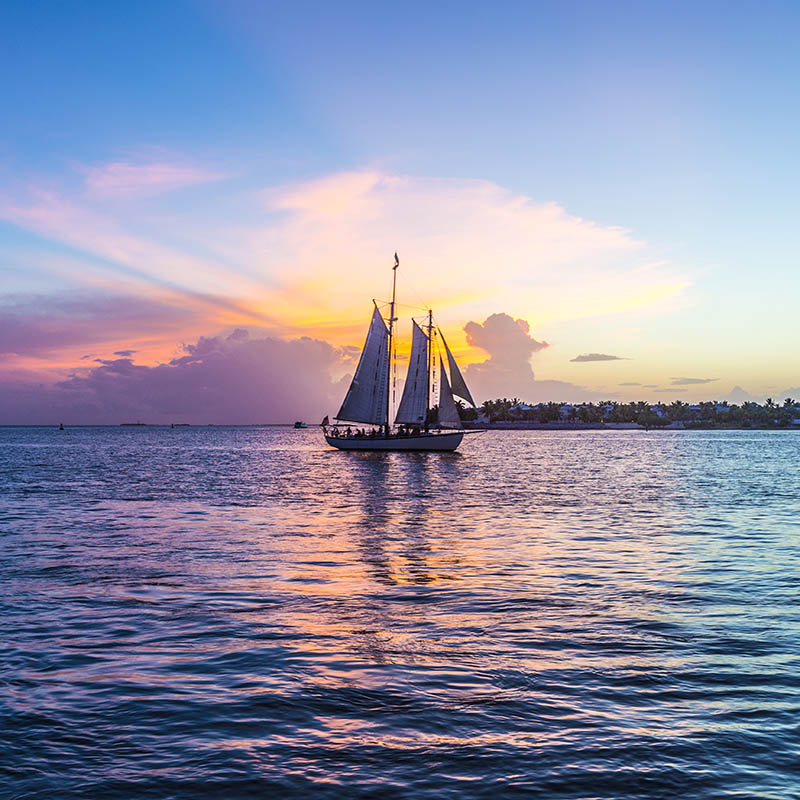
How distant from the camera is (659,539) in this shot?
2970cm

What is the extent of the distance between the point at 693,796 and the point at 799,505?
136 feet

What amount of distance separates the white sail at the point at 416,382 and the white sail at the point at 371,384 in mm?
3210

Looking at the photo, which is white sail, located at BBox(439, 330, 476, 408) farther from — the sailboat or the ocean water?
the ocean water

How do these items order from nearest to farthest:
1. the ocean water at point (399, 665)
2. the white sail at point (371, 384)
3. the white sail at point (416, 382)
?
the ocean water at point (399, 665) → the white sail at point (371, 384) → the white sail at point (416, 382)

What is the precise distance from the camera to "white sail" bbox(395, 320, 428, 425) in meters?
103

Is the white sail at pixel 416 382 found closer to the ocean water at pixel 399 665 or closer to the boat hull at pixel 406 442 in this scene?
the boat hull at pixel 406 442

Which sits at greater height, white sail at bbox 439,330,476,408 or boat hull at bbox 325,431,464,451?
white sail at bbox 439,330,476,408

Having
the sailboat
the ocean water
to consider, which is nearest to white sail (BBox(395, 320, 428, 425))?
the sailboat

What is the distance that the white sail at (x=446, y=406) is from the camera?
103812mm

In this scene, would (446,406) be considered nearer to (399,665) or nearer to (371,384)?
(371,384)

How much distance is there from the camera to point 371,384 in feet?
330

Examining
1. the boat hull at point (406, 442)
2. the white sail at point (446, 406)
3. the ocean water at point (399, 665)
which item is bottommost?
the ocean water at point (399, 665)

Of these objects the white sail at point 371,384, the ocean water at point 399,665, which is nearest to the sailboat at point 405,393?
the white sail at point 371,384

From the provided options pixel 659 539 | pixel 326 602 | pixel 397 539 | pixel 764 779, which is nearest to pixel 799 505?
pixel 659 539
